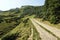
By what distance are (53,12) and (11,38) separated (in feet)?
73.3

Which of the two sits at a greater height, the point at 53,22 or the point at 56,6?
the point at 56,6

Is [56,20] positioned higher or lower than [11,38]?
higher

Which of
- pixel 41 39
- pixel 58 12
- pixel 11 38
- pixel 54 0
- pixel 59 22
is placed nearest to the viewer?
pixel 41 39

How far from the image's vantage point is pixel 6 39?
206 feet

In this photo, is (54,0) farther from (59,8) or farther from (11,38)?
(11,38)

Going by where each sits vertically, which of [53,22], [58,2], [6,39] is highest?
[58,2]

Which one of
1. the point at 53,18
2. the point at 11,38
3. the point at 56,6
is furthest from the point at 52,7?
the point at 11,38

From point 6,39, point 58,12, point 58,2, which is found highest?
point 58,2

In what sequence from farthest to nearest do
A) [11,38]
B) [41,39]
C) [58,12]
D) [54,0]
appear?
[11,38] < [54,0] < [58,12] < [41,39]

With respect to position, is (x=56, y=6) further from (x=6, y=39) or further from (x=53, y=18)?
(x=6, y=39)

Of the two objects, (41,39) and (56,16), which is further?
(56,16)

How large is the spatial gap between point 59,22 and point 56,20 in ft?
4.36

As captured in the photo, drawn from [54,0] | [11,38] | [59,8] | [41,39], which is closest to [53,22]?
[59,8]

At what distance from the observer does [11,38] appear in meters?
60.8
